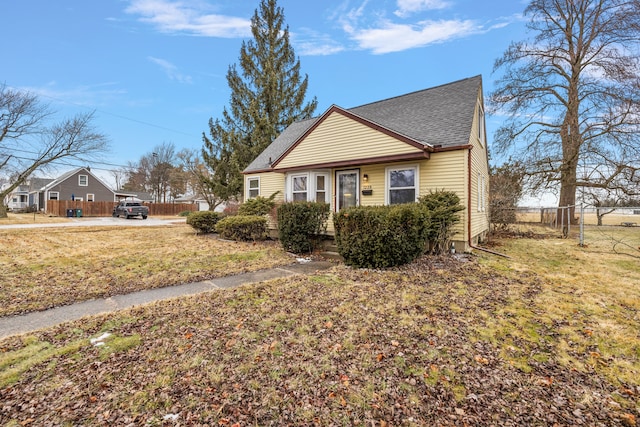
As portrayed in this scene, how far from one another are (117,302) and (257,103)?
22708 millimetres

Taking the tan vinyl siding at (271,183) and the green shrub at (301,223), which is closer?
the green shrub at (301,223)

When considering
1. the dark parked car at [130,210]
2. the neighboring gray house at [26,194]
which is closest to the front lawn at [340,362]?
the dark parked car at [130,210]

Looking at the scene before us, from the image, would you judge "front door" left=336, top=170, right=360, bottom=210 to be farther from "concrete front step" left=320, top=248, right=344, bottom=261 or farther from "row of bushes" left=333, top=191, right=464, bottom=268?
"row of bushes" left=333, top=191, right=464, bottom=268

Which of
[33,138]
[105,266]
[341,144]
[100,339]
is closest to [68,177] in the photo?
[33,138]

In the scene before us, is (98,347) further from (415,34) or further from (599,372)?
(415,34)

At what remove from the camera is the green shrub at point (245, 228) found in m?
10.6

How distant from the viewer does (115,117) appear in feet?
86.4

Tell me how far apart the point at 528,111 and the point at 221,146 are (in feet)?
70.6

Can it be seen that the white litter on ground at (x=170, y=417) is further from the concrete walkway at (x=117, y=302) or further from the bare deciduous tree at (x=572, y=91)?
the bare deciduous tree at (x=572, y=91)

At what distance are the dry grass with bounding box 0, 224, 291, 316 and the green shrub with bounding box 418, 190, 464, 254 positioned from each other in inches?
154

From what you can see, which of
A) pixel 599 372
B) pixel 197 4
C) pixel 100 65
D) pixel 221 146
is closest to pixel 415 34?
pixel 197 4

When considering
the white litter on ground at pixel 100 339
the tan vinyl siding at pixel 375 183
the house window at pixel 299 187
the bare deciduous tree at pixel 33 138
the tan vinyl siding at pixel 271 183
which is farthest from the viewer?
the bare deciduous tree at pixel 33 138

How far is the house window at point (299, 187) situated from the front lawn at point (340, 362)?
6767mm

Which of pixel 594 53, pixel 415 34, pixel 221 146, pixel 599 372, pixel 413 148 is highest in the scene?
pixel 594 53
